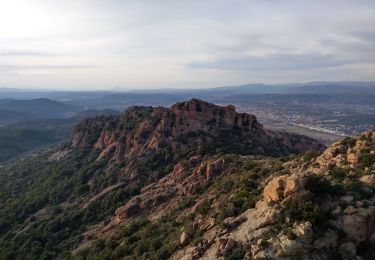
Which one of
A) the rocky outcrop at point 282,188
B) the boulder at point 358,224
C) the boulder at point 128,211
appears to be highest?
the rocky outcrop at point 282,188

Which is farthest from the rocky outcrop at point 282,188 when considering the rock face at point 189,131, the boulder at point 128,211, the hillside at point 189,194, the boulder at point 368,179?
the rock face at point 189,131

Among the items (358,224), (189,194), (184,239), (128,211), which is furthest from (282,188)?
(128,211)

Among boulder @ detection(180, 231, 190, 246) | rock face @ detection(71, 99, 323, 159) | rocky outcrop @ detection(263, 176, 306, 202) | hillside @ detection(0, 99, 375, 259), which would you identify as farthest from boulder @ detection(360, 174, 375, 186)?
rock face @ detection(71, 99, 323, 159)

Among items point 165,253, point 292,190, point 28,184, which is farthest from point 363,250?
point 28,184

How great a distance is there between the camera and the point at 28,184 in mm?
95188

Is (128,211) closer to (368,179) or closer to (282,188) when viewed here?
(282,188)

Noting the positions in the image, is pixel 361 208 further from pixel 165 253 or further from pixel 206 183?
pixel 206 183

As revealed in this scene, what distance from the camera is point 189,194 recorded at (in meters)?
51.4

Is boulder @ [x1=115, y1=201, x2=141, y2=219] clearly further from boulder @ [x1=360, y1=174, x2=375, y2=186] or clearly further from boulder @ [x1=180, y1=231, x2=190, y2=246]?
boulder @ [x1=360, y1=174, x2=375, y2=186]

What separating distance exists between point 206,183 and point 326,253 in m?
27.1

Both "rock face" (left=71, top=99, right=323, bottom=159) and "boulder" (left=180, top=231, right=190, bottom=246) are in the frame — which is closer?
"boulder" (left=180, top=231, right=190, bottom=246)

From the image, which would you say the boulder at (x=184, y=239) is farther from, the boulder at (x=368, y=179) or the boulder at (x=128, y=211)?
the boulder at (x=128, y=211)

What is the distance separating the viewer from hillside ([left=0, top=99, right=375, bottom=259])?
89.6 feet

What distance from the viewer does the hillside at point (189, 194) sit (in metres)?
27.3
